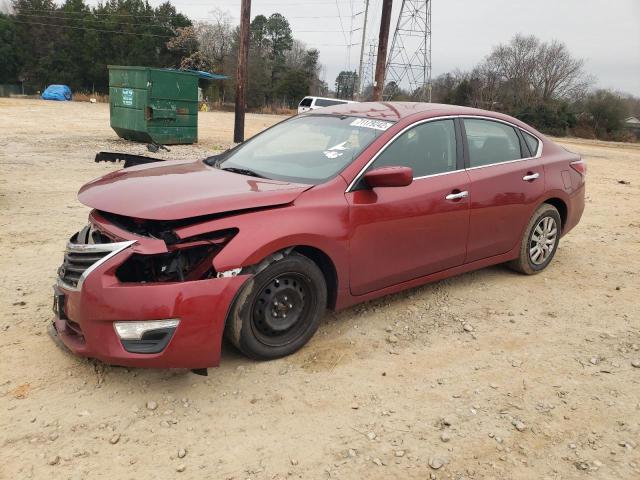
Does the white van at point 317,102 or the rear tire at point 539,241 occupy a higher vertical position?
the white van at point 317,102

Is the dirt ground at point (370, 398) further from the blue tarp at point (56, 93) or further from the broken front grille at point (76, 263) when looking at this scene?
the blue tarp at point (56, 93)

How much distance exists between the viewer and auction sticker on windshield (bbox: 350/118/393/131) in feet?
13.6

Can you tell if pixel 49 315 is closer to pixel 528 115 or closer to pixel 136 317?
pixel 136 317

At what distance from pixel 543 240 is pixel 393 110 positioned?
209 centimetres

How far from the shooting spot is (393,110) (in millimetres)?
4488

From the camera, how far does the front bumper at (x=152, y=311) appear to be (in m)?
2.90

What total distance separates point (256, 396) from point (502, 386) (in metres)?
1.50

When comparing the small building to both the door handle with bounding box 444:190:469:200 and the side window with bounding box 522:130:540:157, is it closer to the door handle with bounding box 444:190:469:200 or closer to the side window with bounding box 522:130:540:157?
the side window with bounding box 522:130:540:157

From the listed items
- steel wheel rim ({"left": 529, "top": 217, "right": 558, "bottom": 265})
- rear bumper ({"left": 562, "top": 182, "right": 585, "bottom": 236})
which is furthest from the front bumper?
rear bumper ({"left": 562, "top": 182, "right": 585, "bottom": 236})

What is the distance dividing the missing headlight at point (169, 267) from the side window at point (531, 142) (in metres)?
3.43

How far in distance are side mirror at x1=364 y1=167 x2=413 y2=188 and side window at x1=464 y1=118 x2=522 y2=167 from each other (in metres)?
1.12

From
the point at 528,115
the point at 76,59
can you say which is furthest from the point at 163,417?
the point at 76,59

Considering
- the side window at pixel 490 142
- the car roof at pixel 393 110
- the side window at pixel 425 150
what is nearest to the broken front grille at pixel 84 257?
the side window at pixel 425 150

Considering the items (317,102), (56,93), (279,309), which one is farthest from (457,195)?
(56,93)
